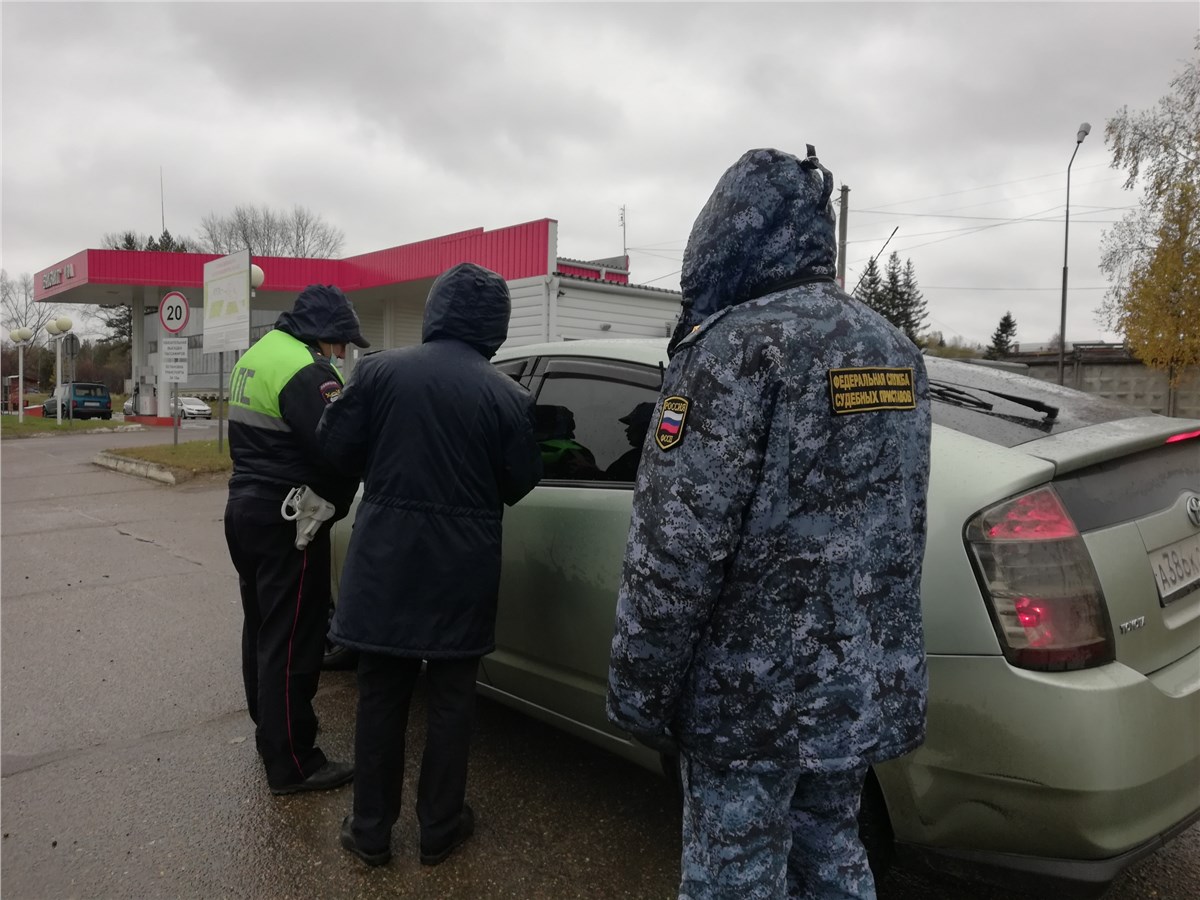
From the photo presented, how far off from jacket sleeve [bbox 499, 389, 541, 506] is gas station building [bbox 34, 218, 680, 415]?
29.9 ft

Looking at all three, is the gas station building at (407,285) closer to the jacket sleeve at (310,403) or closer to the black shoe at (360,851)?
the jacket sleeve at (310,403)

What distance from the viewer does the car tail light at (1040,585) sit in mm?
1837

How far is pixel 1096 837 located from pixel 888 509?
Result: 962 mm

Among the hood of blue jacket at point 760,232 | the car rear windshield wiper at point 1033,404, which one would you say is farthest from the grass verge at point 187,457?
the hood of blue jacket at point 760,232

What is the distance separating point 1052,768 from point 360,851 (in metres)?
1.98

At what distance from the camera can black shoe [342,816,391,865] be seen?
256cm

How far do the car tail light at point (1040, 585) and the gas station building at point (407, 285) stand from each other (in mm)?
10227

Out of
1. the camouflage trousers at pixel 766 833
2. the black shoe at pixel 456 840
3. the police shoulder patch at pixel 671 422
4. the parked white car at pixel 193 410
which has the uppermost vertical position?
the police shoulder patch at pixel 671 422

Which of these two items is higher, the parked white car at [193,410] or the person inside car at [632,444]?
the person inside car at [632,444]

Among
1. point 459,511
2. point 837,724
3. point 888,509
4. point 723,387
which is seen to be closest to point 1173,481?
point 888,509

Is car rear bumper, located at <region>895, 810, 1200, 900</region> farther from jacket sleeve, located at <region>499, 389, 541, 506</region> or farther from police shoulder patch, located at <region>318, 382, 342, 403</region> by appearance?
police shoulder patch, located at <region>318, 382, 342, 403</region>

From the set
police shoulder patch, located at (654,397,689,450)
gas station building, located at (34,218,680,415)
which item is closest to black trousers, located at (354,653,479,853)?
police shoulder patch, located at (654,397,689,450)

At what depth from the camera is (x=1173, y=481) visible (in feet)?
7.22

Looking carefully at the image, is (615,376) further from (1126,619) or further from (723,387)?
(1126,619)
